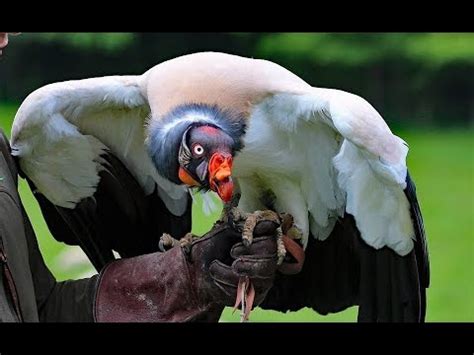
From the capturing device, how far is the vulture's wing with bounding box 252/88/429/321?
7.15 feet

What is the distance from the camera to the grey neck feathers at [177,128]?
2279 millimetres

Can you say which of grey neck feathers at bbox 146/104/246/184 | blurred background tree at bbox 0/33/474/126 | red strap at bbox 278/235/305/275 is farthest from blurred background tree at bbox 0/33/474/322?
grey neck feathers at bbox 146/104/246/184

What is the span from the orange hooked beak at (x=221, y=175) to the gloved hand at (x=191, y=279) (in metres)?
0.16

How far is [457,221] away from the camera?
7391 mm

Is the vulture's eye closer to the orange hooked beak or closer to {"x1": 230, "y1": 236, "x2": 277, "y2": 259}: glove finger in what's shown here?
the orange hooked beak

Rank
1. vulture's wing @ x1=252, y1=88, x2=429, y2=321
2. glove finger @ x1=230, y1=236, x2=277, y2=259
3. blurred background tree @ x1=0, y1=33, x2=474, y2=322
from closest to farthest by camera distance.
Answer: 1. vulture's wing @ x1=252, y1=88, x2=429, y2=321
2. glove finger @ x1=230, y1=236, x2=277, y2=259
3. blurred background tree @ x1=0, y1=33, x2=474, y2=322

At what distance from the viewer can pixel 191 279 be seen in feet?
7.57

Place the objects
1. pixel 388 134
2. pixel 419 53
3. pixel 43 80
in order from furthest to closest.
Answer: pixel 419 53
pixel 43 80
pixel 388 134

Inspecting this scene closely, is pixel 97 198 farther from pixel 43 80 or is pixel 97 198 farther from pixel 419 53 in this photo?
pixel 419 53

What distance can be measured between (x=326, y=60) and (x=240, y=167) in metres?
4.49

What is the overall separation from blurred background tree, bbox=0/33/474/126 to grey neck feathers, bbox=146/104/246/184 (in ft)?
13.9

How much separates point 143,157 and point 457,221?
200 inches

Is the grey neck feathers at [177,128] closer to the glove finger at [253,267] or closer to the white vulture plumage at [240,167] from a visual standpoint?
the white vulture plumage at [240,167]

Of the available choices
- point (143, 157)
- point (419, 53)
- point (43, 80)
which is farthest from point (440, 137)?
point (143, 157)
